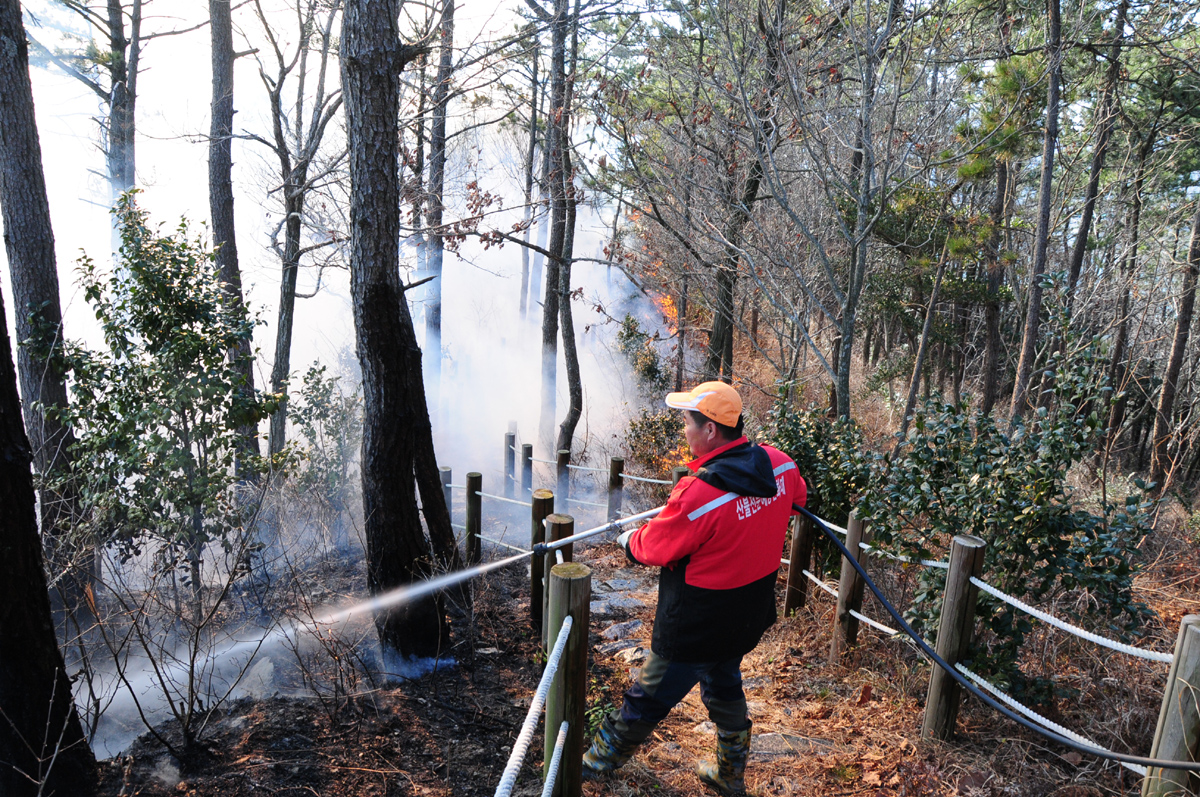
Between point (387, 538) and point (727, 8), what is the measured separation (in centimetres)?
596

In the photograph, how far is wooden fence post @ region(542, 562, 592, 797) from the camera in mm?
2543

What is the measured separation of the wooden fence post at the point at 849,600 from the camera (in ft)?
14.1

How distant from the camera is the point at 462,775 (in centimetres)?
344

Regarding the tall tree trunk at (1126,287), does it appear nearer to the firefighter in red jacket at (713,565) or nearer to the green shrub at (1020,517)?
the green shrub at (1020,517)

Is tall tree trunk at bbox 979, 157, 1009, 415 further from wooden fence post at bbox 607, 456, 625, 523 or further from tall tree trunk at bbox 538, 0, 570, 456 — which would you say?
wooden fence post at bbox 607, 456, 625, 523

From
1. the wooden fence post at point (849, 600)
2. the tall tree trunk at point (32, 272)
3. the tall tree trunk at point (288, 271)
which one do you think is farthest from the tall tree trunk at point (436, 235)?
the wooden fence post at point (849, 600)

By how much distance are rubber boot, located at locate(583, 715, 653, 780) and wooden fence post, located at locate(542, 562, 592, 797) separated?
0.44 meters

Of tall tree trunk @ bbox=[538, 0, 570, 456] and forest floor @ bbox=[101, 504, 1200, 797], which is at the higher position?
tall tree trunk @ bbox=[538, 0, 570, 456]

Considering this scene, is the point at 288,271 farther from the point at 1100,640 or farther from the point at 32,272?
the point at 1100,640

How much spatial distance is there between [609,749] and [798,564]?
2395 millimetres

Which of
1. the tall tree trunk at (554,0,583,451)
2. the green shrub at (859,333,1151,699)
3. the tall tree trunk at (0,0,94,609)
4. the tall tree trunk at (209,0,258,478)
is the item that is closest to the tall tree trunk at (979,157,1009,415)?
the tall tree trunk at (554,0,583,451)

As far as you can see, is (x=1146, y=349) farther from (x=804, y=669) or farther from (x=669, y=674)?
(x=669, y=674)

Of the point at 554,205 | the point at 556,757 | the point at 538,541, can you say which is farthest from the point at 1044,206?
the point at 556,757

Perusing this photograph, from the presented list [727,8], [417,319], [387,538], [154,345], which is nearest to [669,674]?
[387,538]
